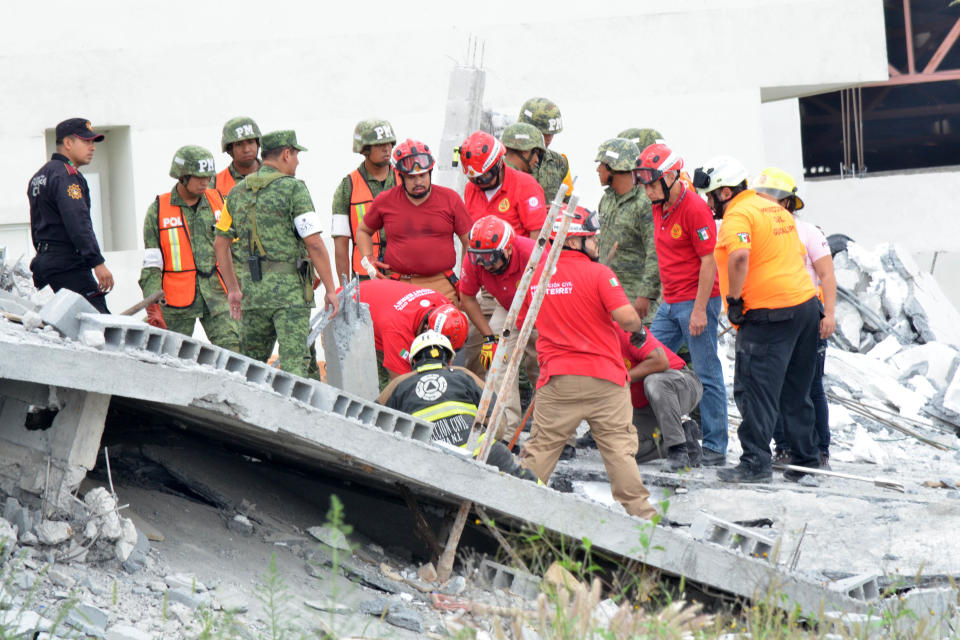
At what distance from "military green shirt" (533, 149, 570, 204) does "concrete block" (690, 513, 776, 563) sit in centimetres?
332

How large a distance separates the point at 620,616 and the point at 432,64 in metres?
9.97

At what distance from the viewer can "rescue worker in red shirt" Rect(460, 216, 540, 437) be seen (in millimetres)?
6645

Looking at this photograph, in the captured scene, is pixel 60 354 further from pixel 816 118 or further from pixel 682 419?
pixel 816 118

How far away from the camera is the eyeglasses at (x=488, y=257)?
664 centimetres

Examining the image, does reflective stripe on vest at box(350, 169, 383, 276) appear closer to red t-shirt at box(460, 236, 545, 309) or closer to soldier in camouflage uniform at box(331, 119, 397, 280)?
soldier in camouflage uniform at box(331, 119, 397, 280)

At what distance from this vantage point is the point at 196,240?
8.23 meters

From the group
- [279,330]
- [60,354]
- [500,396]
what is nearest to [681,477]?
[500,396]

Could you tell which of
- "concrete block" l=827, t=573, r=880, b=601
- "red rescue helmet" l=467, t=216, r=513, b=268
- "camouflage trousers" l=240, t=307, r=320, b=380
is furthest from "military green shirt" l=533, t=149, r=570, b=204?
"concrete block" l=827, t=573, r=880, b=601

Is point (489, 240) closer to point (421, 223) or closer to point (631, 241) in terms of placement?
point (421, 223)

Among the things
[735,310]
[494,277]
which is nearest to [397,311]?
[494,277]

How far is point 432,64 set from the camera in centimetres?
1296

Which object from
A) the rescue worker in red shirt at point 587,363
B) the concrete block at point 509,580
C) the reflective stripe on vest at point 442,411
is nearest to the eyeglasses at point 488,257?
the rescue worker in red shirt at point 587,363

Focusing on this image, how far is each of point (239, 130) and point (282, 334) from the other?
5.91 feet

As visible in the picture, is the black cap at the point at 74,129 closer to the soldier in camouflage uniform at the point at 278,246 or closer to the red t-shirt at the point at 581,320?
the soldier in camouflage uniform at the point at 278,246
